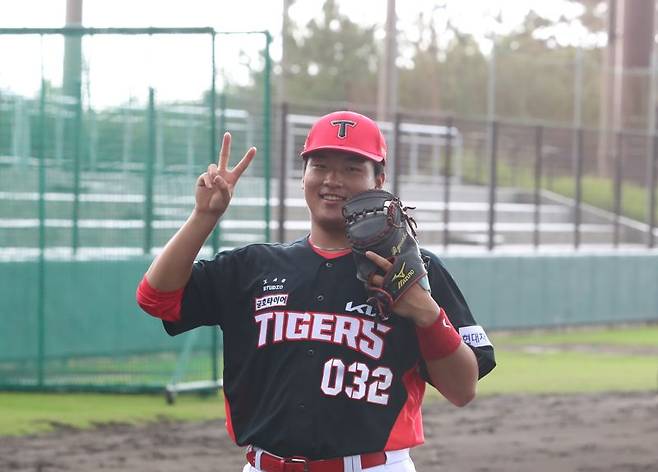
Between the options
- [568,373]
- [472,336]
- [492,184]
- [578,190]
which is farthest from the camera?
[578,190]

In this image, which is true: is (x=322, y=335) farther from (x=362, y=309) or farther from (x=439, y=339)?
(x=439, y=339)

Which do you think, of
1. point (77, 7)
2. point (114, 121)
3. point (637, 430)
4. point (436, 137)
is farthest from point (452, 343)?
point (436, 137)

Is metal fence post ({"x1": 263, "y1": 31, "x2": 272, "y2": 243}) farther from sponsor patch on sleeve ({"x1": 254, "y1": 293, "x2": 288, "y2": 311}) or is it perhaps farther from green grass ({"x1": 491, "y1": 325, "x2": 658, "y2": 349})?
sponsor patch on sleeve ({"x1": 254, "y1": 293, "x2": 288, "y2": 311})

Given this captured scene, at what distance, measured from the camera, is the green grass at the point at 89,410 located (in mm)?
9695

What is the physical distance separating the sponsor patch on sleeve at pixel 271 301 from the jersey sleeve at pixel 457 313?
1.30ft

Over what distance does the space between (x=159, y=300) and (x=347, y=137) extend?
672mm

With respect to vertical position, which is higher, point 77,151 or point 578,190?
point 77,151

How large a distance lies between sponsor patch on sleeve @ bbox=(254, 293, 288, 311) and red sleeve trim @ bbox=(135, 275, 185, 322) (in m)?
0.21

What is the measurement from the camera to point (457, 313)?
3.59 metres

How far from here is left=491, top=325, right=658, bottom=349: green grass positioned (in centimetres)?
1725

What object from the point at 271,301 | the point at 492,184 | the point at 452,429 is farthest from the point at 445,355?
the point at 492,184

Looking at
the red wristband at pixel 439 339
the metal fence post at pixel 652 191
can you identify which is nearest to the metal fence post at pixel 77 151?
the red wristband at pixel 439 339

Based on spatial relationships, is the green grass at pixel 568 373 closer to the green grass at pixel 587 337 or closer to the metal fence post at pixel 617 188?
the green grass at pixel 587 337

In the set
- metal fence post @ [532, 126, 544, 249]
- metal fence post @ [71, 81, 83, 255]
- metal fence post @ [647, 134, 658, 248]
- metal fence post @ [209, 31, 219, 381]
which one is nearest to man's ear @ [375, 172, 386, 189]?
metal fence post @ [209, 31, 219, 381]
